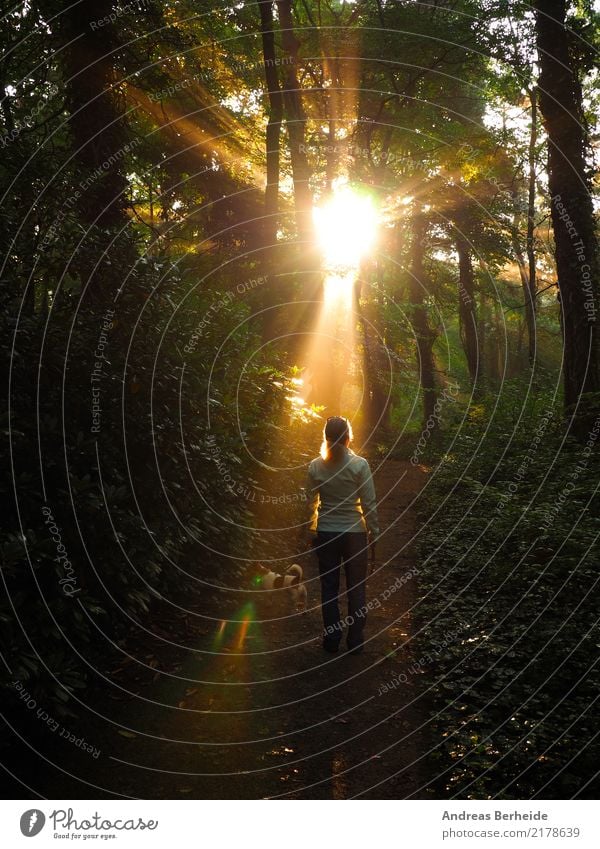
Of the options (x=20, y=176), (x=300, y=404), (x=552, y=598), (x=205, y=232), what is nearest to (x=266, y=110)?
(x=205, y=232)

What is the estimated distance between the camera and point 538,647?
6.83m

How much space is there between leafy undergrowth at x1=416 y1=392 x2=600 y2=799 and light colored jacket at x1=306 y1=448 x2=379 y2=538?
1620 mm

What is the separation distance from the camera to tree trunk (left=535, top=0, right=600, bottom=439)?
487 inches

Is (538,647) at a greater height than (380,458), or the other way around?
(380,458)

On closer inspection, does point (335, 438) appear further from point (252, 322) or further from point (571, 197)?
point (252, 322)

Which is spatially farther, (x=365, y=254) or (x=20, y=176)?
(x=365, y=254)

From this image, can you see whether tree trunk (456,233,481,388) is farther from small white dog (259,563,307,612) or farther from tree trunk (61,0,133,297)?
small white dog (259,563,307,612)

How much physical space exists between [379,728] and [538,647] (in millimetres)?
1933

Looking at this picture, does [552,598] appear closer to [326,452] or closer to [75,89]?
[326,452]

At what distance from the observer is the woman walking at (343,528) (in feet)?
25.4

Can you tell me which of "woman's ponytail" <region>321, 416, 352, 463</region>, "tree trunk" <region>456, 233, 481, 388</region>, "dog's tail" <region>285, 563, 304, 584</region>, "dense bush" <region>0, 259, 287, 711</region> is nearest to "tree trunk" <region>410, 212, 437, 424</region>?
"tree trunk" <region>456, 233, 481, 388</region>

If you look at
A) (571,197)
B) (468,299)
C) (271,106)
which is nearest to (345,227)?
(271,106)
